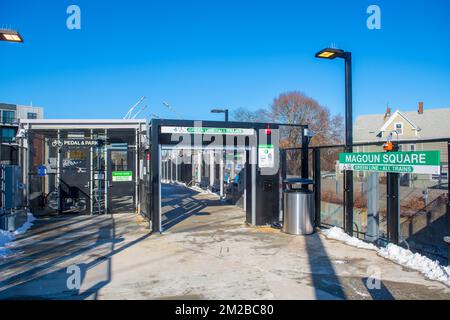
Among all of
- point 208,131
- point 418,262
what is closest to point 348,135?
point 418,262

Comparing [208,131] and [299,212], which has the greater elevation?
[208,131]

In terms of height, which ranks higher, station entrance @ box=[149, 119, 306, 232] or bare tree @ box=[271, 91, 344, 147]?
bare tree @ box=[271, 91, 344, 147]

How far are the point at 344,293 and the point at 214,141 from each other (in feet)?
20.8

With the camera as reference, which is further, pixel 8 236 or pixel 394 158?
pixel 8 236

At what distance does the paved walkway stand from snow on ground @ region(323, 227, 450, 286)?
0.19m

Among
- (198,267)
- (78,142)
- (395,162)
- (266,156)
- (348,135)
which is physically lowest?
(198,267)

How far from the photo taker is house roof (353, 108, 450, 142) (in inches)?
1493

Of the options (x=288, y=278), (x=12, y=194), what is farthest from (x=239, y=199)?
(x=288, y=278)

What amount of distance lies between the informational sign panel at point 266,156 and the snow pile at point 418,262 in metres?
4.10

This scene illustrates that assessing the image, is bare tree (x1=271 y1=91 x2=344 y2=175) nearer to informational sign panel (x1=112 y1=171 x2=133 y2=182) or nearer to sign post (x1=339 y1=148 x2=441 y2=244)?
informational sign panel (x1=112 y1=171 x2=133 y2=182)

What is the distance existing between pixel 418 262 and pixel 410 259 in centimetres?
19

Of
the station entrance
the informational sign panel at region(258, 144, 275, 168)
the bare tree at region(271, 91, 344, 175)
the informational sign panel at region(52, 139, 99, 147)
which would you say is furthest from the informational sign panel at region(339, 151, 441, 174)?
the bare tree at region(271, 91, 344, 175)

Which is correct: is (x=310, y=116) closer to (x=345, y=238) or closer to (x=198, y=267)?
(x=345, y=238)

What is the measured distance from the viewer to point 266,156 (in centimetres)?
1034
